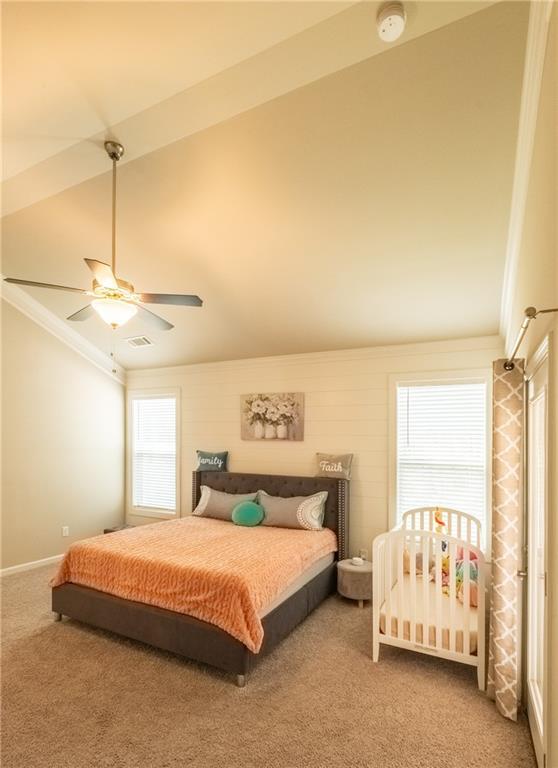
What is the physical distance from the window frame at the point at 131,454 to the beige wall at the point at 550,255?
4.84 meters

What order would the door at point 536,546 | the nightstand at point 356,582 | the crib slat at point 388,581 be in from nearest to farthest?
the door at point 536,546
the crib slat at point 388,581
the nightstand at point 356,582

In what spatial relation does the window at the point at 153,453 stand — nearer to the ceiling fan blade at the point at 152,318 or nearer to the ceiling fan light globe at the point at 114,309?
the ceiling fan blade at the point at 152,318

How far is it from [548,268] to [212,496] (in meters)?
4.22

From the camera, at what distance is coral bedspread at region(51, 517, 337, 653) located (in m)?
2.81

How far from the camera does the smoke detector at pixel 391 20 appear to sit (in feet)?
5.46

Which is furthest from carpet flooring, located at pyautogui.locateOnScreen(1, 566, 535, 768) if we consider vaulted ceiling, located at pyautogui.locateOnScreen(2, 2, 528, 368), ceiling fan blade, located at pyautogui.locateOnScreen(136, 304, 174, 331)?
vaulted ceiling, located at pyautogui.locateOnScreen(2, 2, 528, 368)

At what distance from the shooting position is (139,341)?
5.56m

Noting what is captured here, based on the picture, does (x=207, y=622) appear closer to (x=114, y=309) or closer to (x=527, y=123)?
(x=114, y=309)

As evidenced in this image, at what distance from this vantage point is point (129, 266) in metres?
3.99

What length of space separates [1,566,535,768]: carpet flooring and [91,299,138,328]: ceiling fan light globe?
2324 mm

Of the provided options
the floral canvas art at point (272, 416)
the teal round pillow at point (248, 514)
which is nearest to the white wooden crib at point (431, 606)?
the teal round pillow at point (248, 514)

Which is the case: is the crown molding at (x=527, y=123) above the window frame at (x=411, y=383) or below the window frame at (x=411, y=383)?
above

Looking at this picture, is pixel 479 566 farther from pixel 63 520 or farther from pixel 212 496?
pixel 63 520

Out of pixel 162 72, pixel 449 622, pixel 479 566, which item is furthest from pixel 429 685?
pixel 162 72
